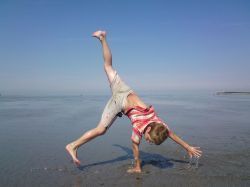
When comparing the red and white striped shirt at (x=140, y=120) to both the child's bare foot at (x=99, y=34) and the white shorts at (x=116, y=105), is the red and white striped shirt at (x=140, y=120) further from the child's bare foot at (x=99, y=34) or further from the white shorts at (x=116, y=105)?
the child's bare foot at (x=99, y=34)

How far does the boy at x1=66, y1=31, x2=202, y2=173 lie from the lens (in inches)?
197

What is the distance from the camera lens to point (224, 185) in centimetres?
426

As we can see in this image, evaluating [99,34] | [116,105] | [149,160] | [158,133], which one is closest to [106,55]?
[99,34]

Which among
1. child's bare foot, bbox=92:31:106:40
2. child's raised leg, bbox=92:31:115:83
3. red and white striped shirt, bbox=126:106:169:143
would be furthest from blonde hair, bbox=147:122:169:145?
child's bare foot, bbox=92:31:106:40

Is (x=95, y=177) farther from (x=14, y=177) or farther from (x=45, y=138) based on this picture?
(x=45, y=138)

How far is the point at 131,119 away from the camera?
547cm

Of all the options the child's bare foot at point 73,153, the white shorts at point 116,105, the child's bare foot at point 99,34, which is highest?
the child's bare foot at point 99,34

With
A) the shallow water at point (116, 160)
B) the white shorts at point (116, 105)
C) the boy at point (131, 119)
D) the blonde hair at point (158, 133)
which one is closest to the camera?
the shallow water at point (116, 160)

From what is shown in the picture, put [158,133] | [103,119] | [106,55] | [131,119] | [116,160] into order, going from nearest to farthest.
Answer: [158,133], [131,119], [103,119], [116,160], [106,55]

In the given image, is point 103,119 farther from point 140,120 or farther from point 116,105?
point 140,120

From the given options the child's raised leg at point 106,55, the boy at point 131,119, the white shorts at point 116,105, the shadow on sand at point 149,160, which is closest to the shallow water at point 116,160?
the shadow on sand at point 149,160

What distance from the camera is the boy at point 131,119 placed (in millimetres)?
5012

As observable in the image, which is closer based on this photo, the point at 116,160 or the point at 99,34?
the point at 116,160

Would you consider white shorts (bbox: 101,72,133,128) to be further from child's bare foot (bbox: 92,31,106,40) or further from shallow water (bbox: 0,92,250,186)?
child's bare foot (bbox: 92,31,106,40)
